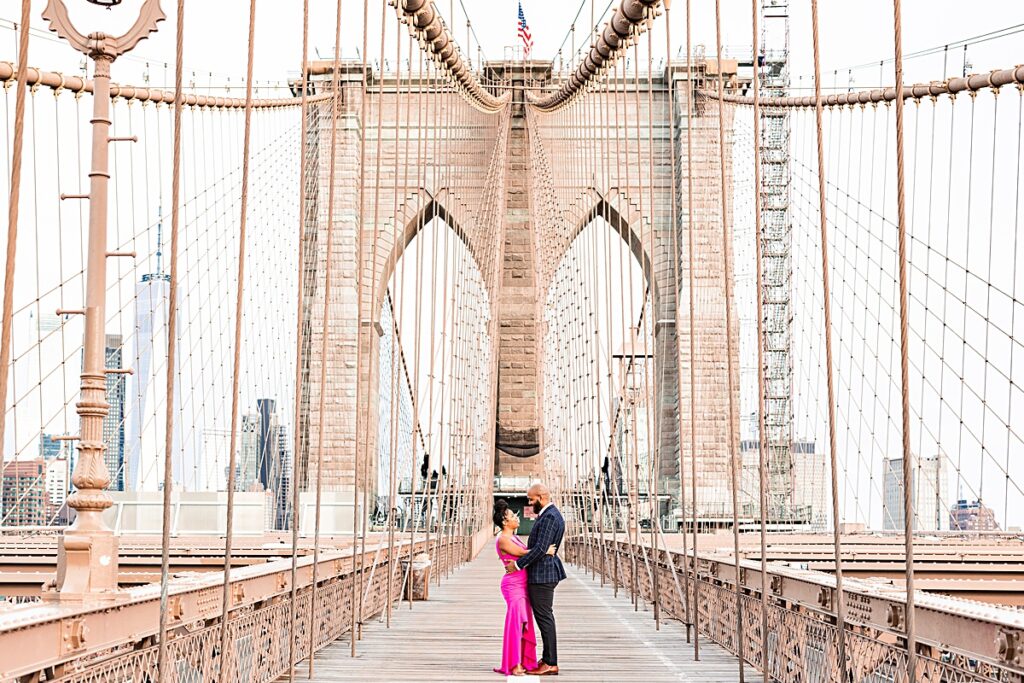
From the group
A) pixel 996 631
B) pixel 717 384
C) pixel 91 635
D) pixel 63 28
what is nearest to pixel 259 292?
pixel 717 384

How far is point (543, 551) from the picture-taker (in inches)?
286

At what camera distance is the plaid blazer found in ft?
23.7

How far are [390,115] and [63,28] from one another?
1099 inches

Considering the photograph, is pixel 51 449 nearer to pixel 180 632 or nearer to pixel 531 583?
pixel 531 583

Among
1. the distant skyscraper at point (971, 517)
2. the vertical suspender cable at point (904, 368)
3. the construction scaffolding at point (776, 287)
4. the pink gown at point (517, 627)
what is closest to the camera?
the vertical suspender cable at point (904, 368)

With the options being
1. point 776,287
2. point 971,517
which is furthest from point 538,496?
point 776,287

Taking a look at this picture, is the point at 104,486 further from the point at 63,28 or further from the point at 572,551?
the point at 572,551

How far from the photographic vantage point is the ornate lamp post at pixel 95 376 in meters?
6.08

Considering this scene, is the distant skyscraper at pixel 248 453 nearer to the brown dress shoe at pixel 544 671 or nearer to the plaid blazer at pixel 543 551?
the plaid blazer at pixel 543 551

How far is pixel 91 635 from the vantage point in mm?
5160

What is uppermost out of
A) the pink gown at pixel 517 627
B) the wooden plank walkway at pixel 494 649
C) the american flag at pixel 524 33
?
the american flag at pixel 524 33

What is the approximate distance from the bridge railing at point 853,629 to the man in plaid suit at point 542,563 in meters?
1.07

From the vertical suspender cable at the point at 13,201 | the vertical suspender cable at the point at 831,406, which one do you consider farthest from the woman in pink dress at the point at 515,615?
the vertical suspender cable at the point at 13,201

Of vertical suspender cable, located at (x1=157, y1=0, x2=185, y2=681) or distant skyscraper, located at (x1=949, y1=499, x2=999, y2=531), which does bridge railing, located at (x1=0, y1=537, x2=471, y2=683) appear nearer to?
vertical suspender cable, located at (x1=157, y1=0, x2=185, y2=681)
